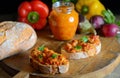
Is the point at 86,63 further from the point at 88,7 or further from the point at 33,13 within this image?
the point at 88,7

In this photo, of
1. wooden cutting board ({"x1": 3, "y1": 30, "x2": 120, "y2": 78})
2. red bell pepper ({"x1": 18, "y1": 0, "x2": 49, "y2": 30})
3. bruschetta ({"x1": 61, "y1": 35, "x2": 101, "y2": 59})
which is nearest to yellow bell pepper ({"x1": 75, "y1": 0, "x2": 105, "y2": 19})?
red bell pepper ({"x1": 18, "y1": 0, "x2": 49, "y2": 30})

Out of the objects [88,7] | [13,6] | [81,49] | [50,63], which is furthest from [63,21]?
[13,6]

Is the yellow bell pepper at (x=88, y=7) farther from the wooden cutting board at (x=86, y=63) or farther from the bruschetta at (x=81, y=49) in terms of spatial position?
the bruschetta at (x=81, y=49)

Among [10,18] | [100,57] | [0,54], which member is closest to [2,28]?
[0,54]

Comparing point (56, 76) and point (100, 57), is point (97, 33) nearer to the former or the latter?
point (100, 57)

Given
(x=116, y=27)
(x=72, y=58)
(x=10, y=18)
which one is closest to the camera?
(x=72, y=58)

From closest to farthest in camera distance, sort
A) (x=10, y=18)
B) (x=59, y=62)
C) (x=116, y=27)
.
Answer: (x=59, y=62), (x=116, y=27), (x=10, y=18)

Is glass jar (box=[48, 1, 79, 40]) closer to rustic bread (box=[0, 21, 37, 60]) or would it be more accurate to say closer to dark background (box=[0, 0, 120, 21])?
rustic bread (box=[0, 21, 37, 60])
